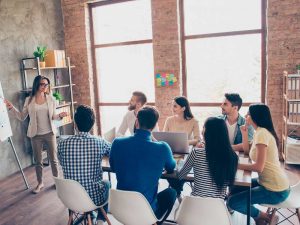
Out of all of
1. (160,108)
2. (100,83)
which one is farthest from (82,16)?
(160,108)

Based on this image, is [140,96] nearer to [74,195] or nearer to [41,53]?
[74,195]

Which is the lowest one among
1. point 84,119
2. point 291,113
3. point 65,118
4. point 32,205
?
point 32,205

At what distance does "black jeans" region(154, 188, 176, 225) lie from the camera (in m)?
2.61

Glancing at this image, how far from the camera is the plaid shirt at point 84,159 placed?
2.69 meters

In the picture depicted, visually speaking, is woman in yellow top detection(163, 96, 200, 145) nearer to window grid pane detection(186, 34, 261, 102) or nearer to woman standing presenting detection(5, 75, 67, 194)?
woman standing presenting detection(5, 75, 67, 194)

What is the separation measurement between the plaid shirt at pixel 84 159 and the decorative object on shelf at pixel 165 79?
10.7 ft

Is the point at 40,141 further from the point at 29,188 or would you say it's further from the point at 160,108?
the point at 160,108

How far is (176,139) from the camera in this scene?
3.15 meters

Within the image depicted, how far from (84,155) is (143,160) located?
0.59 meters

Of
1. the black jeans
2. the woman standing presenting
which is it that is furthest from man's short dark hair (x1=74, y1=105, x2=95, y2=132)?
the woman standing presenting

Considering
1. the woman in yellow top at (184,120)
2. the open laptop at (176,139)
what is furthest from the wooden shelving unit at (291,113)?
the open laptop at (176,139)

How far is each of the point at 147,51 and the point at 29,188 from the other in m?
3.31

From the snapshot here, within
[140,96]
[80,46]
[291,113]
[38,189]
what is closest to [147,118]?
[140,96]

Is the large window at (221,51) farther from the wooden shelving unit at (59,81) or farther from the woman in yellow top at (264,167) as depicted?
the woman in yellow top at (264,167)
